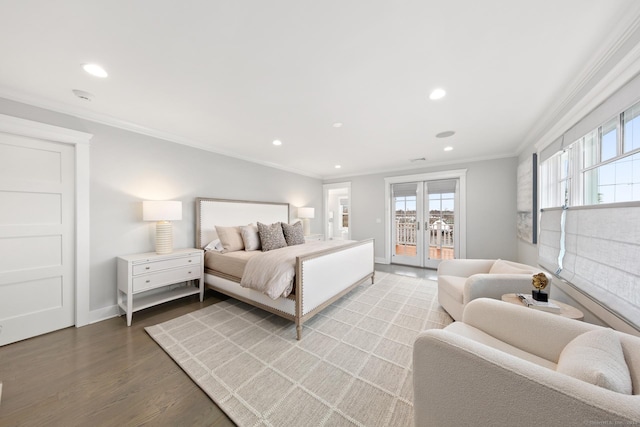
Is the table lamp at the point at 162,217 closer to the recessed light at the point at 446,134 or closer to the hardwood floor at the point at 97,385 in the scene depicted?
the hardwood floor at the point at 97,385

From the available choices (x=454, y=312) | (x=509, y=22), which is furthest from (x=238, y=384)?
(x=509, y=22)

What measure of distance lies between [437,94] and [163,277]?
12.3 ft

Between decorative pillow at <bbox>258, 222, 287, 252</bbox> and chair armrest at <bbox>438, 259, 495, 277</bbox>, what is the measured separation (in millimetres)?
2400

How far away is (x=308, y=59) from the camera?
→ 160cm

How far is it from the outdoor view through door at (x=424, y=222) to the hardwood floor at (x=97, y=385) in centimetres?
475

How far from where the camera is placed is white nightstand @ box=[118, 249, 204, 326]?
8.04 feet

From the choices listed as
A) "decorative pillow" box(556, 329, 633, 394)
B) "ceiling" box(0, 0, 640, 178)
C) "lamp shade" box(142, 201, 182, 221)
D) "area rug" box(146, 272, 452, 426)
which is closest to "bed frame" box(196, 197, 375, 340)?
"area rug" box(146, 272, 452, 426)

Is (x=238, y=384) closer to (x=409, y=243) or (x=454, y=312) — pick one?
(x=454, y=312)

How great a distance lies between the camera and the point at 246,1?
1167 mm

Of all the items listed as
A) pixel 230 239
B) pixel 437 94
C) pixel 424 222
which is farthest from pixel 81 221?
pixel 424 222

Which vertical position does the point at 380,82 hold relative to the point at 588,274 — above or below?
above

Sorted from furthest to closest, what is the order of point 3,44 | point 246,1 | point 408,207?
point 408,207, point 3,44, point 246,1

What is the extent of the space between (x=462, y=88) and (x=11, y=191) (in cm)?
445

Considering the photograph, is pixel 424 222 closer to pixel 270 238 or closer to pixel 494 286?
pixel 494 286
